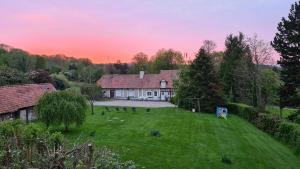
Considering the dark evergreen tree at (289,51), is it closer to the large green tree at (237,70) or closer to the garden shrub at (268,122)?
the garden shrub at (268,122)

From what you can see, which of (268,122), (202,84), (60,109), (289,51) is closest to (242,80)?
(202,84)

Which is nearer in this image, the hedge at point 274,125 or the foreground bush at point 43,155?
the foreground bush at point 43,155

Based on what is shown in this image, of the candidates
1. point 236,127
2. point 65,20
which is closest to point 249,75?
point 236,127

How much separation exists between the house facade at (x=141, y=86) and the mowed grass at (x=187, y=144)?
27627 mm

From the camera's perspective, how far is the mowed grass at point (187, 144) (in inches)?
623

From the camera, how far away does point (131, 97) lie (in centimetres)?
6078

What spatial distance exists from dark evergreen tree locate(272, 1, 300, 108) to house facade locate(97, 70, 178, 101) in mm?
25885

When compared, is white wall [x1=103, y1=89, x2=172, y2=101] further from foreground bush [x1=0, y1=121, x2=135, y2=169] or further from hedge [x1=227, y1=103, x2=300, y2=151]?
foreground bush [x1=0, y1=121, x2=135, y2=169]

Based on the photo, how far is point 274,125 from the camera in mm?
25812

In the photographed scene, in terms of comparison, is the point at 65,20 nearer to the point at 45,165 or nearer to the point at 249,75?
the point at 45,165

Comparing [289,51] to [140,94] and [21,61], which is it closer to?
[140,94]

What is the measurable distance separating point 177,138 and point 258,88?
23583mm

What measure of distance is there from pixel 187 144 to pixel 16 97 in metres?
16.9

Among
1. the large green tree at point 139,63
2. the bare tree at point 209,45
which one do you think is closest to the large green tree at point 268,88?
the bare tree at point 209,45
